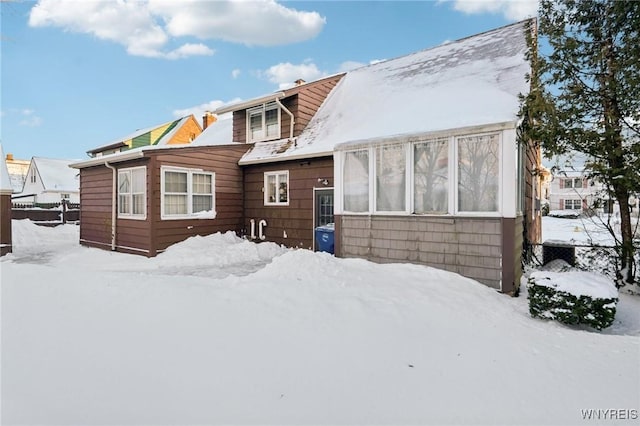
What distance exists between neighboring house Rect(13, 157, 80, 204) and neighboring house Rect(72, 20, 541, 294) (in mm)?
26743

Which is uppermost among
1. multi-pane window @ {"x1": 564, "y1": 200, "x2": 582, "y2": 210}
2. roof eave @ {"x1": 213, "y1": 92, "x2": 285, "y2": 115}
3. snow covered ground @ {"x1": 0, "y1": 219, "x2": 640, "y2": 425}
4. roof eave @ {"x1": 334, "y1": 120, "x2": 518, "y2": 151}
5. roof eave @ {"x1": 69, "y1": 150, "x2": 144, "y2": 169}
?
roof eave @ {"x1": 213, "y1": 92, "x2": 285, "y2": 115}

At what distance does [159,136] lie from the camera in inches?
975

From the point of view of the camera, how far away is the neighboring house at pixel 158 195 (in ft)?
31.8

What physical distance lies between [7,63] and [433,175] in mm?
10703

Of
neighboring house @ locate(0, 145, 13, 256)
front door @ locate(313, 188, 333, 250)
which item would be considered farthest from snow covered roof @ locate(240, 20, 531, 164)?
neighboring house @ locate(0, 145, 13, 256)

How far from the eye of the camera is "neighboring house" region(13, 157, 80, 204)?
108ft

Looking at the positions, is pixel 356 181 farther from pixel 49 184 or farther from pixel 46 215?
pixel 49 184

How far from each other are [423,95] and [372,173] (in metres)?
4.94

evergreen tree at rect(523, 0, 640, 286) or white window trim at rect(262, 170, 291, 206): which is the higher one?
evergreen tree at rect(523, 0, 640, 286)

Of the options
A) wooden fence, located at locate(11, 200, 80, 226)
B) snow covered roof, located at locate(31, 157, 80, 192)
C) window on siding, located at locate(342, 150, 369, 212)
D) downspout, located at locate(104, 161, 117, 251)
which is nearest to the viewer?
window on siding, located at locate(342, 150, 369, 212)

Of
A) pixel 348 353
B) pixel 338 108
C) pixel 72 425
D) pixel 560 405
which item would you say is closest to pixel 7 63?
pixel 338 108

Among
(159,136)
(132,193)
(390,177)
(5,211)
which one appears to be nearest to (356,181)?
(390,177)

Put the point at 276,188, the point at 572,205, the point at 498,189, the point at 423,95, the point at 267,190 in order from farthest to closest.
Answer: the point at 572,205, the point at 267,190, the point at 276,188, the point at 423,95, the point at 498,189

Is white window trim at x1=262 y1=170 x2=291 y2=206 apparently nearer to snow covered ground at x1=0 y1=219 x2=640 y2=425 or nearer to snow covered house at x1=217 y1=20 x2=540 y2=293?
snow covered house at x1=217 y1=20 x2=540 y2=293
